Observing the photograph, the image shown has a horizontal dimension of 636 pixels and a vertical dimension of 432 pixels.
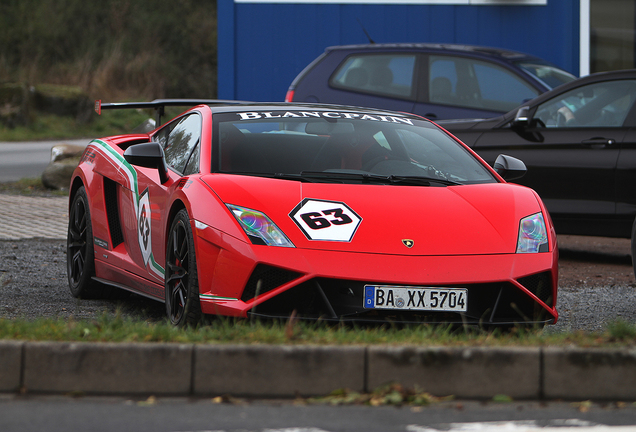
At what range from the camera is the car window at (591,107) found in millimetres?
8148

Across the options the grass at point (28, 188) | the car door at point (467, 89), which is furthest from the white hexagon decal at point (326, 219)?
the grass at point (28, 188)

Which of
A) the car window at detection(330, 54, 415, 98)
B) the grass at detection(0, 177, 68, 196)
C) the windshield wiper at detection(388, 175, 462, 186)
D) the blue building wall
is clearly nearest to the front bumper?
the windshield wiper at detection(388, 175, 462, 186)

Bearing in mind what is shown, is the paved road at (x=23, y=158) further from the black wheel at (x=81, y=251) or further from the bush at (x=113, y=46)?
the black wheel at (x=81, y=251)

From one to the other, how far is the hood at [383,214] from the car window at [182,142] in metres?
0.66

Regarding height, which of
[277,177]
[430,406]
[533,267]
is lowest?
[430,406]

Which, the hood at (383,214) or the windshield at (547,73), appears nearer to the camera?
the hood at (383,214)

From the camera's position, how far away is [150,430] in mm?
3244

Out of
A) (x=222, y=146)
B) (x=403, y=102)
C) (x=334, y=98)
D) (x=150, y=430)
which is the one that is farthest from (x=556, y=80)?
(x=150, y=430)

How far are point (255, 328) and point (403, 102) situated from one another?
22.8 ft

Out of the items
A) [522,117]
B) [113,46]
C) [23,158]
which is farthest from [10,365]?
[113,46]

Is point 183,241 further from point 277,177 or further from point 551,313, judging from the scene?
point 551,313

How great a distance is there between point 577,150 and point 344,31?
8499mm

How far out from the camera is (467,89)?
10.5 meters

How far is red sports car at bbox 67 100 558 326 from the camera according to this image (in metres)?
4.20
